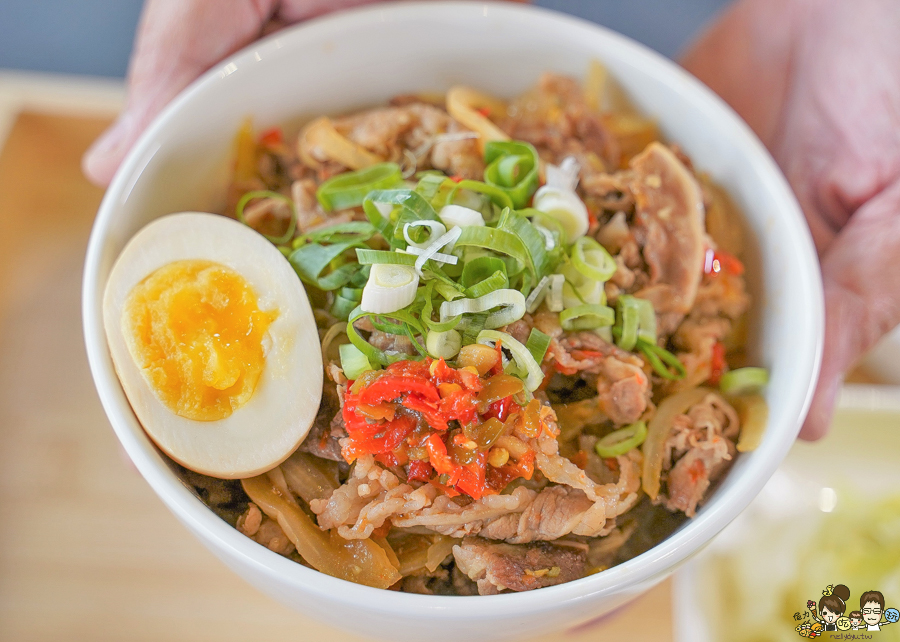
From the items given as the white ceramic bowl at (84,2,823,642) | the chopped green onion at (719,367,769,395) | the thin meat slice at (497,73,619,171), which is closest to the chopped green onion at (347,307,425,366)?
the white ceramic bowl at (84,2,823,642)

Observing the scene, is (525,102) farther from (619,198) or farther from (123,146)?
(123,146)

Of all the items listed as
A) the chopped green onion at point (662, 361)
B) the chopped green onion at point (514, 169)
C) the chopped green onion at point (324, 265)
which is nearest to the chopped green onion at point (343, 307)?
the chopped green onion at point (324, 265)

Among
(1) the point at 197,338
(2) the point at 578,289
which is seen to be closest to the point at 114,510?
(1) the point at 197,338

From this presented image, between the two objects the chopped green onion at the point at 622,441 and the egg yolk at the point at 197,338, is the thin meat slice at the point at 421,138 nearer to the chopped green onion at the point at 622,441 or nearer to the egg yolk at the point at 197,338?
the egg yolk at the point at 197,338

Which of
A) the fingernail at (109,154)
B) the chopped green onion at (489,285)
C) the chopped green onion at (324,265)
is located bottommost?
the fingernail at (109,154)

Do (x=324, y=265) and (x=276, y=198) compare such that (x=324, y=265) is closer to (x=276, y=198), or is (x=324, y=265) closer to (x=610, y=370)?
(x=276, y=198)

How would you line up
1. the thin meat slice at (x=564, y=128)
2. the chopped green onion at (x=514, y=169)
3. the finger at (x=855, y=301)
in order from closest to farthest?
the chopped green onion at (x=514, y=169)
the finger at (x=855, y=301)
the thin meat slice at (x=564, y=128)
